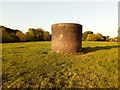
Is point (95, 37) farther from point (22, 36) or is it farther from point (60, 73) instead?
point (60, 73)

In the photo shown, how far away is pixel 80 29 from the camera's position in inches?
599

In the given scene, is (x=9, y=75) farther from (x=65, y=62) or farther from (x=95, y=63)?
(x=95, y=63)

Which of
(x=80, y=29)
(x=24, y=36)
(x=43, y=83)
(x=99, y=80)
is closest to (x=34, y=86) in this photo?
(x=43, y=83)

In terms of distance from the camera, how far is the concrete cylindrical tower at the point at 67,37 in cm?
1453

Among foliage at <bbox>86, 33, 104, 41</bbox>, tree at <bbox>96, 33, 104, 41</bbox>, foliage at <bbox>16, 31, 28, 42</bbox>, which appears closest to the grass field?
foliage at <bbox>16, 31, 28, 42</bbox>

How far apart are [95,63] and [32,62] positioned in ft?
12.4

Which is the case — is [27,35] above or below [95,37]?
above

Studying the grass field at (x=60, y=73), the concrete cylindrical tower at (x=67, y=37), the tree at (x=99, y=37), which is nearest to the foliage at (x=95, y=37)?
the tree at (x=99, y=37)

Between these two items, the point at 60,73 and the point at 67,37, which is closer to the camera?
the point at 60,73

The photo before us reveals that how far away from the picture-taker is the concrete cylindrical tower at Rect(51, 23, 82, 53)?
14.5 meters

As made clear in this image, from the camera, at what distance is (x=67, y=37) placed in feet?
47.6

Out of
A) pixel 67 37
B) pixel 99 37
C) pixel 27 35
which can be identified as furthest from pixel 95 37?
pixel 67 37

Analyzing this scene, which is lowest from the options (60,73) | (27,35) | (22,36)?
(60,73)

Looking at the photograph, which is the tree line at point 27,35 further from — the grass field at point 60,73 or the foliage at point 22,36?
the grass field at point 60,73
